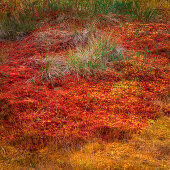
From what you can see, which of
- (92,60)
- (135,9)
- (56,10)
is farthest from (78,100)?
(135,9)

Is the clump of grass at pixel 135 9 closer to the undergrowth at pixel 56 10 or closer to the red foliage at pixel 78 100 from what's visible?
the undergrowth at pixel 56 10

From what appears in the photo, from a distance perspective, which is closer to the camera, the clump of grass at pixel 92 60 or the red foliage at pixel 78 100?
the red foliage at pixel 78 100

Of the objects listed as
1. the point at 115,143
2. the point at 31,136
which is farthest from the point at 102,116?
the point at 31,136

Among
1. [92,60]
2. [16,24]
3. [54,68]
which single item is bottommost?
[54,68]

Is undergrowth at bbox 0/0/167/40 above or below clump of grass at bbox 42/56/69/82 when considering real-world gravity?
above

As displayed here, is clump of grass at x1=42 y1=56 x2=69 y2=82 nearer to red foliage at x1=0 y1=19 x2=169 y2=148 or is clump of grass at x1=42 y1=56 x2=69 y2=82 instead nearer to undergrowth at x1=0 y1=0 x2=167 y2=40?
red foliage at x1=0 y1=19 x2=169 y2=148

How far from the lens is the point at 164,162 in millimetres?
2676

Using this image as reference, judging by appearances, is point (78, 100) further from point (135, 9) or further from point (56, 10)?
point (135, 9)

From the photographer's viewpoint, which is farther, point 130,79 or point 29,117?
point 130,79

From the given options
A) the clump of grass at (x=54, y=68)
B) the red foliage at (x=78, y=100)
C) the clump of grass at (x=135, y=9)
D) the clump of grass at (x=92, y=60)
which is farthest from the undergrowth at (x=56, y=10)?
the clump of grass at (x=92, y=60)

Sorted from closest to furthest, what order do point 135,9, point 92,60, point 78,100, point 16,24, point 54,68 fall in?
point 78,100 → point 54,68 → point 92,60 → point 16,24 → point 135,9

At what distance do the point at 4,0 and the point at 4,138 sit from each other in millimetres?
6765

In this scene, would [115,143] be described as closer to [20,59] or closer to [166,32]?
[20,59]

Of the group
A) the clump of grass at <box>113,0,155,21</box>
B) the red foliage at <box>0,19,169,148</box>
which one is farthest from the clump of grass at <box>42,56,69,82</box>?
the clump of grass at <box>113,0,155,21</box>
